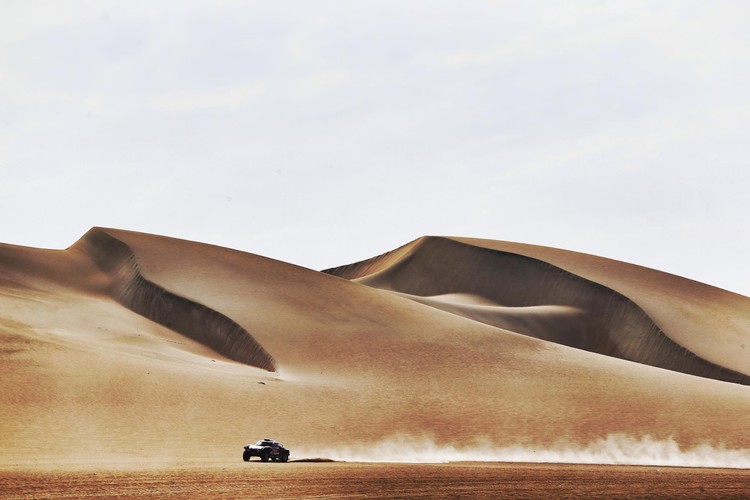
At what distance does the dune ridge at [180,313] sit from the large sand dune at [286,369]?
0.15m

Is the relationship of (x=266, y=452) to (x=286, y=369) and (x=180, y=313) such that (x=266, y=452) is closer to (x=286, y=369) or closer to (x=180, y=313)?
(x=286, y=369)

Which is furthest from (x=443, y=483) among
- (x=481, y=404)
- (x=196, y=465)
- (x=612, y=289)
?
(x=612, y=289)

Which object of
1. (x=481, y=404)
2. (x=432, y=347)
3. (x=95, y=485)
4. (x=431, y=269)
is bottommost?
(x=95, y=485)

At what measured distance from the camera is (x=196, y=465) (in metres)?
35.7

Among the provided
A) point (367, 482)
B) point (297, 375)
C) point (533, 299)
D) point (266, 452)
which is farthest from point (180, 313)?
point (533, 299)

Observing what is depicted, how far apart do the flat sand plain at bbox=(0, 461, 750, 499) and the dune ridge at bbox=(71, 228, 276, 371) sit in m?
25.6

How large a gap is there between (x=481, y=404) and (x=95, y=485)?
32.4 metres

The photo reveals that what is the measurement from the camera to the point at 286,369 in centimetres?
5962

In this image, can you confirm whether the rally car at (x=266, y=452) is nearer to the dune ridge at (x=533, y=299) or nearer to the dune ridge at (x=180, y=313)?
the dune ridge at (x=180, y=313)

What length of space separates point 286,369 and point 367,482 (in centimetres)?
2994

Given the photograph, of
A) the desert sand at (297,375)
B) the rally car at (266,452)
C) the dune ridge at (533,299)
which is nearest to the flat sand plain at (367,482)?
the rally car at (266,452)

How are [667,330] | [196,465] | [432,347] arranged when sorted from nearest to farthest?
[196,465], [432,347], [667,330]

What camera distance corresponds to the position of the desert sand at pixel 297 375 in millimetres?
46375

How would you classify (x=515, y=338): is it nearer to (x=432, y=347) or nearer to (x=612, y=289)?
(x=432, y=347)
